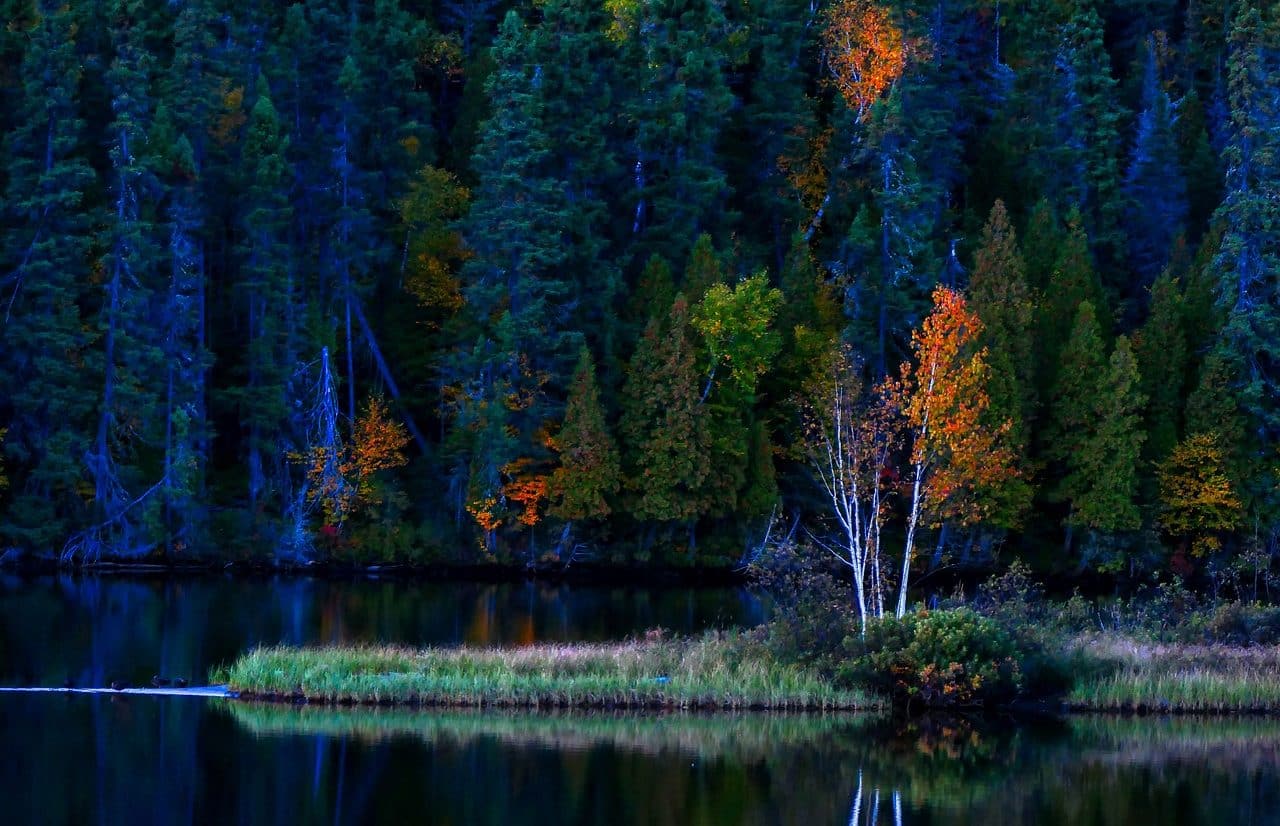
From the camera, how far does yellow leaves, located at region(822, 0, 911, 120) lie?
76750 mm

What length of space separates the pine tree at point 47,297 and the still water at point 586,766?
2440 centimetres

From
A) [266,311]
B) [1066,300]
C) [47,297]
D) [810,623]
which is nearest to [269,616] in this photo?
[810,623]

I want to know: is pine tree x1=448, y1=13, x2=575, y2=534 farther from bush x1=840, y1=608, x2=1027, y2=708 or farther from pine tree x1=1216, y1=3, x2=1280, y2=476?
bush x1=840, y1=608, x2=1027, y2=708

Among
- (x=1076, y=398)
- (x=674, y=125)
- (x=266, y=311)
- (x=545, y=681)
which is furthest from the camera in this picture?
(x=674, y=125)

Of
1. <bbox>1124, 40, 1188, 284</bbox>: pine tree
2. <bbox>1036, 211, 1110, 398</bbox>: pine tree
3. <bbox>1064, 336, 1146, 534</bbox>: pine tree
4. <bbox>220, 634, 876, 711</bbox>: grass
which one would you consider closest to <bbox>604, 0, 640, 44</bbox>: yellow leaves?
<bbox>1036, 211, 1110, 398</bbox>: pine tree

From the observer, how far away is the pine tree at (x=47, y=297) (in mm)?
61250

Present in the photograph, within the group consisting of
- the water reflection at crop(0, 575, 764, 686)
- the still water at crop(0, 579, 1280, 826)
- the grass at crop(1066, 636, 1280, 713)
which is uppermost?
the water reflection at crop(0, 575, 764, 686)

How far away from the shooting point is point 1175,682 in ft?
113

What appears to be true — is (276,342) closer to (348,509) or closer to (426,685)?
(348,509)

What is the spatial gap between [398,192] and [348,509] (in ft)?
52.0

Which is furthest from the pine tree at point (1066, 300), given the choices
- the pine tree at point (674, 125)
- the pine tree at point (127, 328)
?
the pine tree at point (127, 328)

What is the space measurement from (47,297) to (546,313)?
58.2 ft

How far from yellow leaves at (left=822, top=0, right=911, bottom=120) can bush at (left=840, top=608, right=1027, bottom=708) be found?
149ft

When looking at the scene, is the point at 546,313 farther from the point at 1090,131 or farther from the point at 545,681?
the point at 545,681
